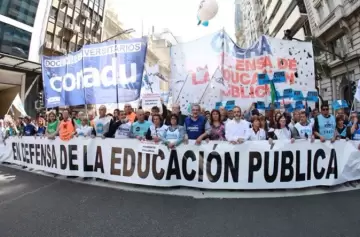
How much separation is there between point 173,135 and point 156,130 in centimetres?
49

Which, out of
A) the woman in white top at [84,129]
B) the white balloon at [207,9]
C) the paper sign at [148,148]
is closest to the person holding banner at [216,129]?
the paper sign at [148,148]

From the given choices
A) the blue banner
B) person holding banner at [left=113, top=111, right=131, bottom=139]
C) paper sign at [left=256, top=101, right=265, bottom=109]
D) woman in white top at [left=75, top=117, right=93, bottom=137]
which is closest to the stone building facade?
paper sign at [left=256, top=101, right=265, bottom=109]

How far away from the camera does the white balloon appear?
10328 millimetres

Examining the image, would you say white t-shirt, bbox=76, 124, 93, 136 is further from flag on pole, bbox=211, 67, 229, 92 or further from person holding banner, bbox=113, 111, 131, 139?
flag on pole, bbox=211, 67, 229, 92

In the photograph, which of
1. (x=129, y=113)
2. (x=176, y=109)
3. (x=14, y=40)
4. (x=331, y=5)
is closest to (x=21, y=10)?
(x=14, y=40)

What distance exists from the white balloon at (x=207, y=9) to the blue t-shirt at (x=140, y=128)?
5.51 meters

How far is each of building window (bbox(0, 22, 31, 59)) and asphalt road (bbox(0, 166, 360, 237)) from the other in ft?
74.2

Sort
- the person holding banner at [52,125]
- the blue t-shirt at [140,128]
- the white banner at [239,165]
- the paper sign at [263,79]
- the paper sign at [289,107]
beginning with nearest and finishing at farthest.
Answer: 1. the white banner at [239,165]
2. the blue t-shirt at [140,128]
3. the paper sign at [263,79]
4. the paper sign at [289,107]
5. the person holding banner at [52,125]

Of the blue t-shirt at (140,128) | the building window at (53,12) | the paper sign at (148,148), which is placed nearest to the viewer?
the paper sign at (148,148)

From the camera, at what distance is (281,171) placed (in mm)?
5590

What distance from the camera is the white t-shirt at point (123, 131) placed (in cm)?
696

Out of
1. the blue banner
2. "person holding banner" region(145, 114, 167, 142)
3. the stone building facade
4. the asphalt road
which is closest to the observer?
the asphalt road

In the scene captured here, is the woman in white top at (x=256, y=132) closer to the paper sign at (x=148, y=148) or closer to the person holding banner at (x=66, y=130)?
the paper sign at (x=148, y=148)

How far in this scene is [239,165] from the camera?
18.4 ft
